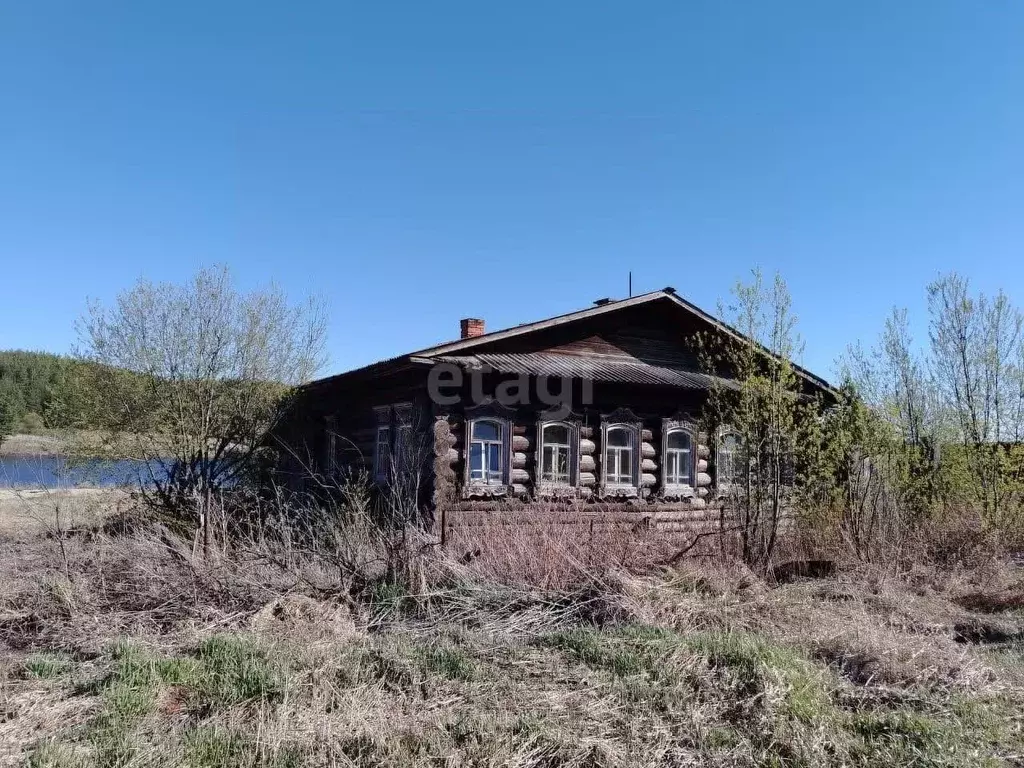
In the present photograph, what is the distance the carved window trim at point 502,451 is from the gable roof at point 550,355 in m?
0.88

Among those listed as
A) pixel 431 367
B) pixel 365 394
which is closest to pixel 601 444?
pixel 431 367

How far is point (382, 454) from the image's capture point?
14438 mm

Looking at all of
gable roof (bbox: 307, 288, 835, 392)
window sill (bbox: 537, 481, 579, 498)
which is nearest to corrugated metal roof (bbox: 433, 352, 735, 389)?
gable roof (bbox: 307, 288, 835, 392)

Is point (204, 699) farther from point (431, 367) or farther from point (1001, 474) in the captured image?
point (1001, 474)

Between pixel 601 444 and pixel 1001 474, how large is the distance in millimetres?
7237

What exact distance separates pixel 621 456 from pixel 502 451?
254 centimetres

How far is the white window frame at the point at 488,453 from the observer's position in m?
12.9

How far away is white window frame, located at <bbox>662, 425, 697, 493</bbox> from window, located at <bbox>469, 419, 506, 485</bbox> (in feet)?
11.1

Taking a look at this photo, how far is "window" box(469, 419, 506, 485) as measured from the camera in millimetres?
13078

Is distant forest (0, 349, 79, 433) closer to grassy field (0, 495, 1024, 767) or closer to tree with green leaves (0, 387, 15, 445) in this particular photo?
tree with green leaves (0, 387, 15, 445)

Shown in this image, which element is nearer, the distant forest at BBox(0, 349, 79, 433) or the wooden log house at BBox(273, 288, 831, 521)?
the wooden log house at BBox(273, 288, 831, 521)

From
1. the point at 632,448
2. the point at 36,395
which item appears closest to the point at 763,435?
the point at 632,448

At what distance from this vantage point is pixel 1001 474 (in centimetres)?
1373

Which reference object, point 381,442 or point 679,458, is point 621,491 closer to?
point 679,458
